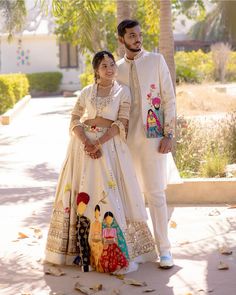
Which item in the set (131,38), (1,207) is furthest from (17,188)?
(131,38)

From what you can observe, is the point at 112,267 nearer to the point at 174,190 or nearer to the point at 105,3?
the point at 174,190

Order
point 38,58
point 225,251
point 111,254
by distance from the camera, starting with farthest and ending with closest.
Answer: point 38,58, point 225,251, point 111,254

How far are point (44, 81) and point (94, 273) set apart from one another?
102 feet

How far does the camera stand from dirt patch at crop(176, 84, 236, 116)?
18391mm

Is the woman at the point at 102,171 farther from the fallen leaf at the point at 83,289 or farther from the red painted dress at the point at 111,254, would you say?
the fallen leaf at the point at 83,289

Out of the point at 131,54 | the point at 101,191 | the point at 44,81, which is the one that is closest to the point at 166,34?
the point at 131,54

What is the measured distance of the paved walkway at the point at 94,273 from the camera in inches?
188

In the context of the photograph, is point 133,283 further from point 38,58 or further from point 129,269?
point 38,58

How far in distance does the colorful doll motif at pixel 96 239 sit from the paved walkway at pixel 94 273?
0.41 feet

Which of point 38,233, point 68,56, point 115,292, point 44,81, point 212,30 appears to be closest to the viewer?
point 115,292

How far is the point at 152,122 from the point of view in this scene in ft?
17.0

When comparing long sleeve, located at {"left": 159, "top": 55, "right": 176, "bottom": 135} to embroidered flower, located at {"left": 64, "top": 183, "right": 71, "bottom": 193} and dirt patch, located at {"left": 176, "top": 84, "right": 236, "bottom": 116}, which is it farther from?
dirt patch, located at {"left": 176, "top": 84, "right": 236, "bottom": 116}

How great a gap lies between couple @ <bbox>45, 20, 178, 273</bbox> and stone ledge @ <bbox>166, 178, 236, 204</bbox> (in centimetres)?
219

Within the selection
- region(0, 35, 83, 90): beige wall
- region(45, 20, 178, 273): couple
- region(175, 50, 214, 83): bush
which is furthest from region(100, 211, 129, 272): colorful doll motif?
region(0, 35, 83, 90): beige wall
